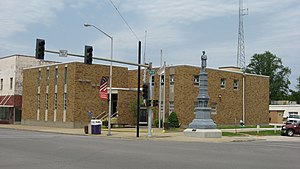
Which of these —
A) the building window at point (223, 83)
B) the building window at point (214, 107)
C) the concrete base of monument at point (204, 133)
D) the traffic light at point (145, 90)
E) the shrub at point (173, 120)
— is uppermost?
the building window at point (223, 83)

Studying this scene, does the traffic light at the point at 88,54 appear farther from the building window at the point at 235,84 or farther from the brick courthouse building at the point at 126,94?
the building window at the point at 235,84

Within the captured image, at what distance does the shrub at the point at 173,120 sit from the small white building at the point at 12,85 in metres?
24.1

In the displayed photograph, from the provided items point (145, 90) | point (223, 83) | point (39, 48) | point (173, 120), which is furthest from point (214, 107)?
point (39, 48)

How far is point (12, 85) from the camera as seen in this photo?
60.2 metres

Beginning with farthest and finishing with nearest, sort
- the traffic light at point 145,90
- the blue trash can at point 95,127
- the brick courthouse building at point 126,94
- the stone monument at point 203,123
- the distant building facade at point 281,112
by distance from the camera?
the distant building facade at point 281,112
the brick courthouse building at point 126,94
the blue trash can at point 95,127
the stone monument at point 203,123
the traffic light at point 145,90

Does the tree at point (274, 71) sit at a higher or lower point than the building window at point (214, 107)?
higher

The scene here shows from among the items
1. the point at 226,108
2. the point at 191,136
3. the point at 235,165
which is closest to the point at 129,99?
the point at 226,108

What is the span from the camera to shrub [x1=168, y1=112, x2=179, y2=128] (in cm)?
4619

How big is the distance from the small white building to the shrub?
24051mm

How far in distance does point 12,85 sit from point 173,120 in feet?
84.6

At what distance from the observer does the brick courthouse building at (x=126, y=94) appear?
48.2 m

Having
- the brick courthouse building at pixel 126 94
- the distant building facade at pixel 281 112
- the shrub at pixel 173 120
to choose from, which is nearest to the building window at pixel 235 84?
the brick courthouse building at pixel 126 94

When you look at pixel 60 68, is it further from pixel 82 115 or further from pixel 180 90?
pixel 180 90

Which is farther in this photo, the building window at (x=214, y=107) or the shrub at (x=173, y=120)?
the building window at (x=214, y=107)
